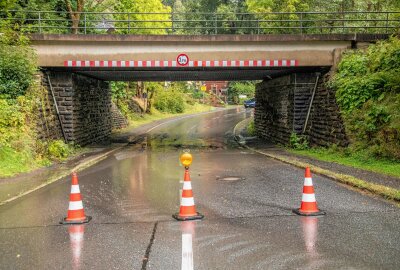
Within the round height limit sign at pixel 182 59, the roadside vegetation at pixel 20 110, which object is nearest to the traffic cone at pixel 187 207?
the roadside vegetation at pixel 20 110

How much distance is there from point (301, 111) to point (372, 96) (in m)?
4.57

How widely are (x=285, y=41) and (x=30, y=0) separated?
16.8m

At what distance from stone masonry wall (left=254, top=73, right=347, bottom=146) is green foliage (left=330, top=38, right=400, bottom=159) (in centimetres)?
75

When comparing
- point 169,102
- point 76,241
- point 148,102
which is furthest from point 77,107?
point 169,102

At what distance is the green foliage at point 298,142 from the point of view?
746 inches

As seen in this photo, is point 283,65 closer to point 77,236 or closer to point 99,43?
point 99,43

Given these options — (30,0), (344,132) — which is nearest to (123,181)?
(344,132)

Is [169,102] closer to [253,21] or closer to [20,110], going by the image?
[253,21]

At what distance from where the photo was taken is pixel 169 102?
184 ft

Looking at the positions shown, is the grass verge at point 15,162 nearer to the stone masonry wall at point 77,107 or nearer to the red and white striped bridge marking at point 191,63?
the stone masonry wall at point 77,107

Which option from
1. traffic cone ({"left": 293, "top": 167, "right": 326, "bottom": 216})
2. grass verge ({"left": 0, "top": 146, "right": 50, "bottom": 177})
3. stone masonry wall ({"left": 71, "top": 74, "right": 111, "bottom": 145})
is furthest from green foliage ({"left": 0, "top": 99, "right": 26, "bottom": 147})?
traffic cone ({"left": 293, "top": 167, "right": 326, "bottom": 216})

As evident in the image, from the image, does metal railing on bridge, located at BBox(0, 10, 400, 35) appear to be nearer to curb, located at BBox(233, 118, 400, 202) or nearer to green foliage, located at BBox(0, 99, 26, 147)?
green foliage, located at BBox(0, 99, 26, 147)

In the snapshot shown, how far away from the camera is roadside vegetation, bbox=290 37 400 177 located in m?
13.4

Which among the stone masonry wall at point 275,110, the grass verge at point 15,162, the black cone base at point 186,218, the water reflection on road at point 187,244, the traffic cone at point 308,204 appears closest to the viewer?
the water reflection on road at point 187,244
